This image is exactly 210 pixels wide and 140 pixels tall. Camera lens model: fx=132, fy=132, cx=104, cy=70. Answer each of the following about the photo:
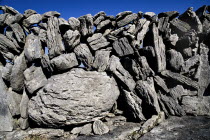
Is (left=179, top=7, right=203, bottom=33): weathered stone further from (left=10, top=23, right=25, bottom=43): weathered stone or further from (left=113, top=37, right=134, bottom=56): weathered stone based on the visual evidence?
(left=10, top=23, right=25, bottom=43): weathered stone

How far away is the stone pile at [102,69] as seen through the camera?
6.52m

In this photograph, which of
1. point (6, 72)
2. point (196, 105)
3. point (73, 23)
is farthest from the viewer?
point (6, 72)

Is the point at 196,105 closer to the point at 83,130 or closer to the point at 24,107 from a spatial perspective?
the point at 83,130

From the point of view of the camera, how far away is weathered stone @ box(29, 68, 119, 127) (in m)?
6.30

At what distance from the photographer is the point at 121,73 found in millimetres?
7000

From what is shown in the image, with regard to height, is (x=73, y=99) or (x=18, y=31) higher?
(x=18, y=31)

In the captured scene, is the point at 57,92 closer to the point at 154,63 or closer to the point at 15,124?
the point at 15,124

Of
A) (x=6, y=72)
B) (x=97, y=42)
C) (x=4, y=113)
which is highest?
(x=97, y=42)

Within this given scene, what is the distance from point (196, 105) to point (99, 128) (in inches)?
194

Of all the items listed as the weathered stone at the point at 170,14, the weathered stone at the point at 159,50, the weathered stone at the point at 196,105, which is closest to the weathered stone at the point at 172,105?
the weathered stone at the point at 196,105

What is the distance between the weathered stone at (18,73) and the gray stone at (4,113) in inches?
23.6

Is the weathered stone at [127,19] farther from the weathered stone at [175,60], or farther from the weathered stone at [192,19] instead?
the weathered stone at [192,19]

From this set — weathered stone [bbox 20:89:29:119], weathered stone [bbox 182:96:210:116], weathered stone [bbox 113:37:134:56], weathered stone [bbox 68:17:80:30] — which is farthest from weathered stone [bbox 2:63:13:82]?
weathered stone [bbox 182:96:210:116]

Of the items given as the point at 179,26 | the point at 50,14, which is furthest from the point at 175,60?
the point at 50,14
